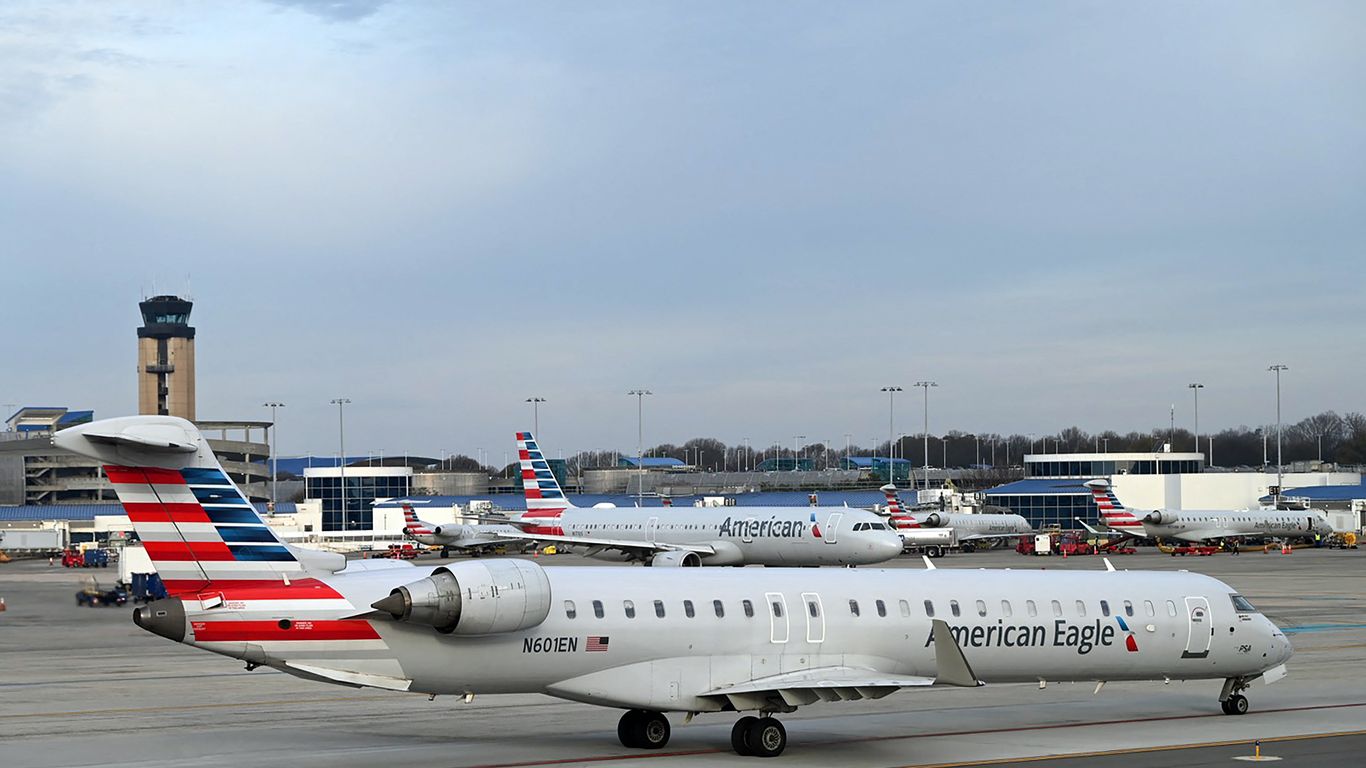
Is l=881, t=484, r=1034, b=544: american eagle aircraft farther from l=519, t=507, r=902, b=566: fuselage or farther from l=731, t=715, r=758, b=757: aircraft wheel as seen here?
l=731, t=715, r=758, b=757: aircraft wheel

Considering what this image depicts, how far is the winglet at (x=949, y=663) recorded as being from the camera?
2016 cm

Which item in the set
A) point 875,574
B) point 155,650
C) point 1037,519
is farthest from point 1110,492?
point 875,574

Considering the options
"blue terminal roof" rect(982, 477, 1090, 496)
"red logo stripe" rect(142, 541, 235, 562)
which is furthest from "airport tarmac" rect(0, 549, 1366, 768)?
"blue terminal roof" rect(982, 477, 1090, 496)

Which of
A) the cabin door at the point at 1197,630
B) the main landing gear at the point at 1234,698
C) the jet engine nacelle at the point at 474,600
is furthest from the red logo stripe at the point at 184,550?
the main landing gear at the point at 1234,698

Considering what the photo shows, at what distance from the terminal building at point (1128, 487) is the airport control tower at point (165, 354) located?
10589cm

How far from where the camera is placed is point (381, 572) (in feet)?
68.3

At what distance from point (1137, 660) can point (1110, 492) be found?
7296cm

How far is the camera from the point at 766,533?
60.8 metres

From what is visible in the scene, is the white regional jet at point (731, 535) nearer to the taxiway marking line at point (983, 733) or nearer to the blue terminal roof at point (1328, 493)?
the taxiway marking line at point (983, 733)

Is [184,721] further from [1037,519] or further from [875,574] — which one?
[1037,519]

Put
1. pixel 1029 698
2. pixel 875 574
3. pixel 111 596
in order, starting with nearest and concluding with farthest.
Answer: pixel 875 574
pixel 1029 698
pixel 111 596

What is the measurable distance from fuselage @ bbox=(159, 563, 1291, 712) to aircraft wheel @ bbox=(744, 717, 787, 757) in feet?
2.34

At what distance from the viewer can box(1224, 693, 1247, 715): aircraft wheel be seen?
993 inches

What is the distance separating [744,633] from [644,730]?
2099 millimetres
